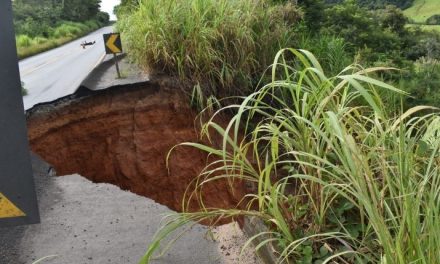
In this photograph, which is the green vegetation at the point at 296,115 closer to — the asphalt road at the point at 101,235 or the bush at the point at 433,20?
the asphalt road at the point at 101,235

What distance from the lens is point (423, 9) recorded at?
25234 millimetres

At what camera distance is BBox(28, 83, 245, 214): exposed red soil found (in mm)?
6215

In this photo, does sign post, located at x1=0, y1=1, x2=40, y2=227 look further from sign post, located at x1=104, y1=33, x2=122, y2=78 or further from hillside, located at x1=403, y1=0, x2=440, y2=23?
hillside, located at x1=403, y1=0, x2=440, y2=23

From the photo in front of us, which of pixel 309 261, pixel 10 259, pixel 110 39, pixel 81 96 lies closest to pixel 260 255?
pixel 309 261

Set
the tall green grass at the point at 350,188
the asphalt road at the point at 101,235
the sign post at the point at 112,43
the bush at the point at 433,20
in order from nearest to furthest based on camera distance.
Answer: the tall green grass at the point at 350,188 → the asphalt road at the point at 101,235 → the sign post at the point at 112,43 → the bush at the point at 433,20

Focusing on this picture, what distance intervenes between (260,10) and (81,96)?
9.32 feet

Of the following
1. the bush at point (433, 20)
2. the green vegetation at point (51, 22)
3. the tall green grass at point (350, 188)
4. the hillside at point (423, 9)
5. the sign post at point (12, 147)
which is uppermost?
the sign post at point (12, 147)

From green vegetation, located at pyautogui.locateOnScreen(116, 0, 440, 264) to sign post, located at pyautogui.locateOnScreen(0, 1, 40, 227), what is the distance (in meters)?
0.92

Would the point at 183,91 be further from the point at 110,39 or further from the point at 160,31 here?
the point at 110,39

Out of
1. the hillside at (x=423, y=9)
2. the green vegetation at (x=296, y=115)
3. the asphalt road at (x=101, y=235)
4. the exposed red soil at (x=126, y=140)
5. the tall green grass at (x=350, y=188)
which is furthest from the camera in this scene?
the hillside at (x=423, y=9)

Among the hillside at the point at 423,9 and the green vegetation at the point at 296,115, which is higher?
the green vegetation at the point at 296,115

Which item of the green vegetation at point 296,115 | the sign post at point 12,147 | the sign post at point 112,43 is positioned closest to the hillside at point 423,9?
the green vegetation at point 296,115

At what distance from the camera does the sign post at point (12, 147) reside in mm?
1736

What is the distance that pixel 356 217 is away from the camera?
282 centimetres
